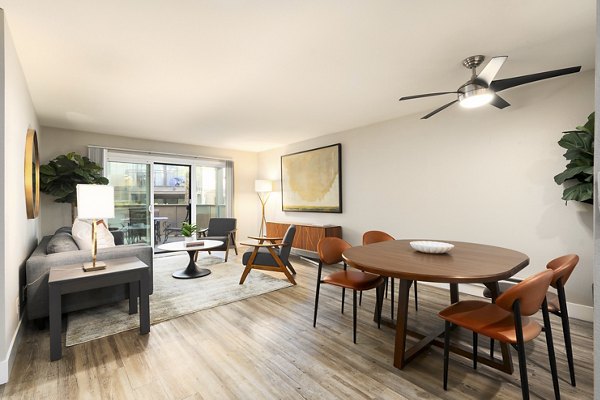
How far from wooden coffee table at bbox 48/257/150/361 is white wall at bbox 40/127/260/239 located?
2.71 m

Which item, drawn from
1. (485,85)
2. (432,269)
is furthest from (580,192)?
(432,269)

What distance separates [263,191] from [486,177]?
173 inches

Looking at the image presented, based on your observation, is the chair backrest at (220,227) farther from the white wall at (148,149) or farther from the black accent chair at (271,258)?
the black accent chair at (271,258)

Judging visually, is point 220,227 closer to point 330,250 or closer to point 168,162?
point 168,162

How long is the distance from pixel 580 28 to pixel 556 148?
1.26 metres

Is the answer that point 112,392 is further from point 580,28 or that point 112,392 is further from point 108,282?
point 580,28

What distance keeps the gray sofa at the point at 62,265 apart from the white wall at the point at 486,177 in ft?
11.4

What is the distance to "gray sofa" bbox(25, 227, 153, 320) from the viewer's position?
238 cm

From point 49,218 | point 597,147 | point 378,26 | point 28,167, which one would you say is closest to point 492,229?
point 378,26

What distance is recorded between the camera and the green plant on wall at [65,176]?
154 inches

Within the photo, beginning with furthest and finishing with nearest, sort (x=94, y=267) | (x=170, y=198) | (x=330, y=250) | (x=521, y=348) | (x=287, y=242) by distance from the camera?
(x=170, y=198) → (x=287, y=242) → (x=330, y=250) → (x=94, y=267) → (x=521, y=348)

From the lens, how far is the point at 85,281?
2213mm

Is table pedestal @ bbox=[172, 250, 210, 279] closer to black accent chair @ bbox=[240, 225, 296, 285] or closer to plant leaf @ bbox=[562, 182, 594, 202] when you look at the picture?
black accent chair @ bbox=[240, 225, 296, 285]

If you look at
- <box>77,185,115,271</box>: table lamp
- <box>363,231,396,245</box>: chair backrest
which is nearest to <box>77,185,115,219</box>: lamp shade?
<box>77,185,115,271</box>: table lamp
